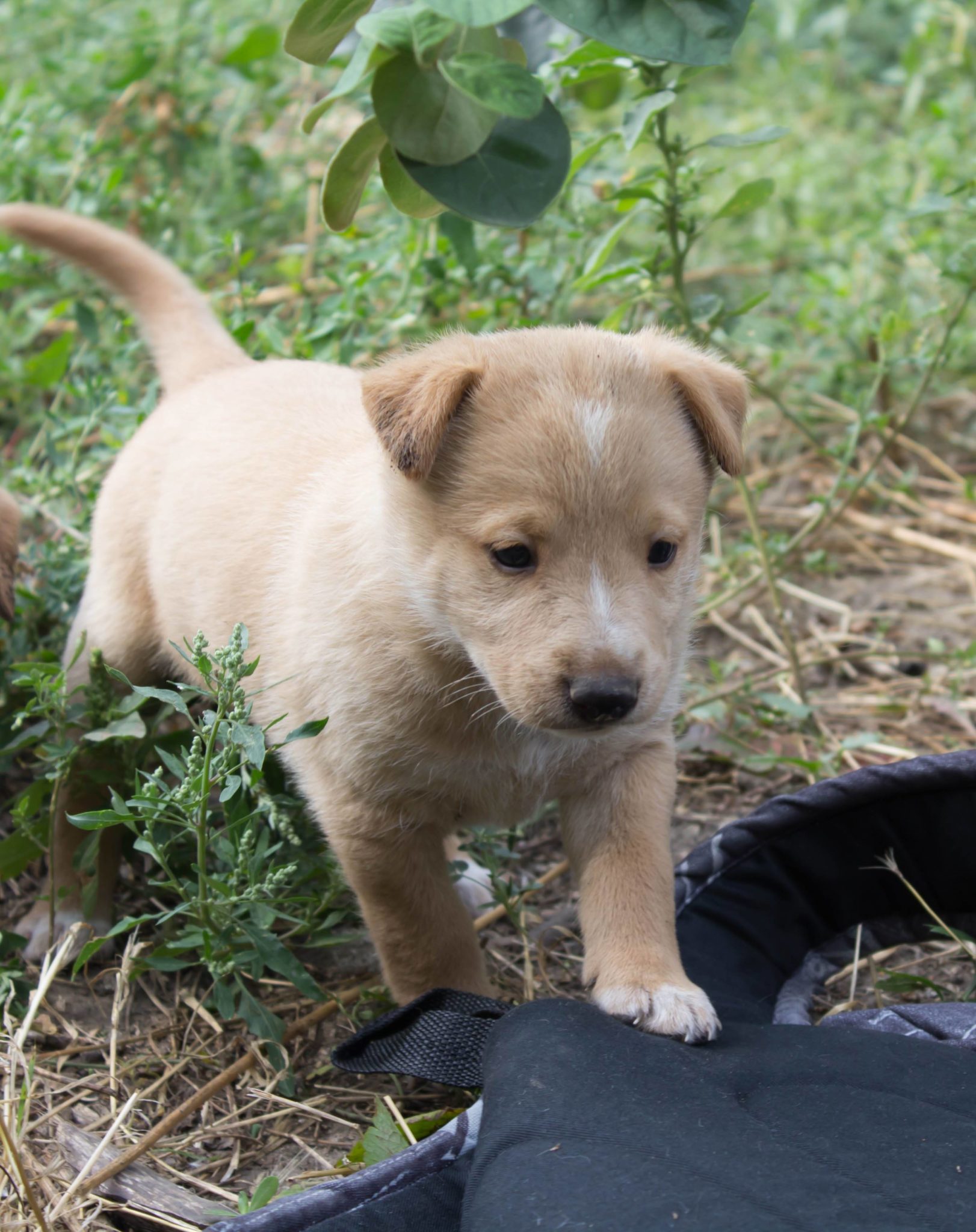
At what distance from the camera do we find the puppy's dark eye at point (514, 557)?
201 cm

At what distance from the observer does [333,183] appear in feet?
6.10

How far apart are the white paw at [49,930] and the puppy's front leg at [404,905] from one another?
0.66 metres

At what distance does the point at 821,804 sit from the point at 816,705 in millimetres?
1014

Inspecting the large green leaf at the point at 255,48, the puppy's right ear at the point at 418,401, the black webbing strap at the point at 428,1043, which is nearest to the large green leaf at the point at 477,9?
the puppy's right ear at the point at 418,401

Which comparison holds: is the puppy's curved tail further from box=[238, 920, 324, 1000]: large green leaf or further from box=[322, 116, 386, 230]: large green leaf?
box=[238, 920, 324, 1000]: large green leaf

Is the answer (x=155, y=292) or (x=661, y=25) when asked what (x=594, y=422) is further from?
(x=155, y=292)

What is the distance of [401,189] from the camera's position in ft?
6.34

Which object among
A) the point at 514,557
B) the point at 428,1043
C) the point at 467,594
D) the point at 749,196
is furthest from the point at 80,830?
the point at 749,196

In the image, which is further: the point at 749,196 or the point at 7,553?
the point at 749,196

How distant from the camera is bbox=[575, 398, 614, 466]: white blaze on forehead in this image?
6.48ft

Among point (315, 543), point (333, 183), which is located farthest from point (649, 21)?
point (315, 543)

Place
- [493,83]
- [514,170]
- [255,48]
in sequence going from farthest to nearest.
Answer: [255,48] → [514,170] → [493,83]

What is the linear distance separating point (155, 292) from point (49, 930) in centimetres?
155

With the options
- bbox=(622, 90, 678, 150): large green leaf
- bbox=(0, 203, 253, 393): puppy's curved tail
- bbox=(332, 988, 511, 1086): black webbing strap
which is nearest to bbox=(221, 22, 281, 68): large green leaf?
bbox=(0, 203, 253, 393): puppy's curved tail
